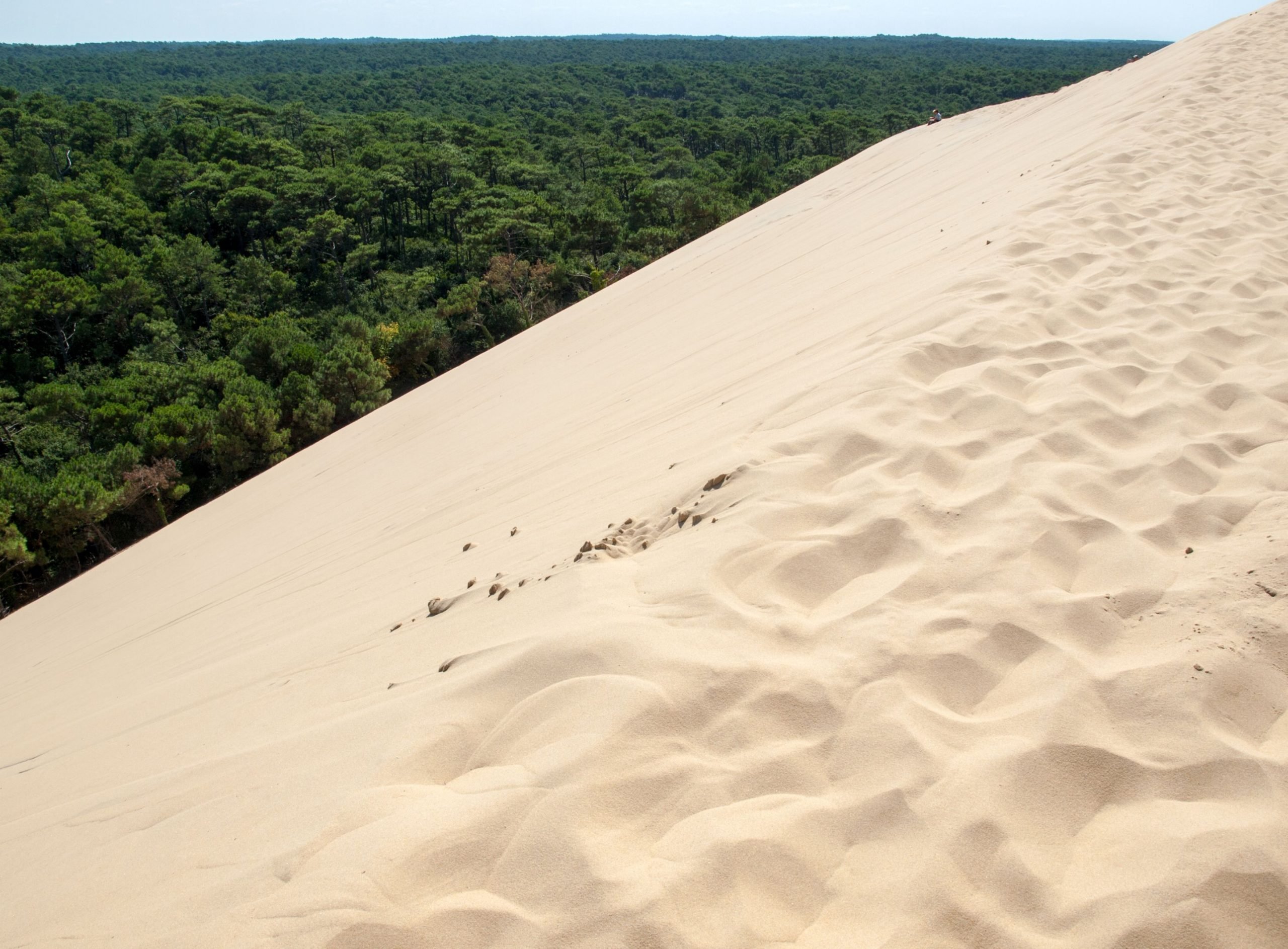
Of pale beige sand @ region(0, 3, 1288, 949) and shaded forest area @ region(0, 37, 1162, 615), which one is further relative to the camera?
shaded forest area @ region(0, 37, 1162, 615)

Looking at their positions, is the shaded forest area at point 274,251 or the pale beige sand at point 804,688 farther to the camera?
the shaded forest area at point 274,251

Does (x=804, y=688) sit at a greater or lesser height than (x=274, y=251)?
greater

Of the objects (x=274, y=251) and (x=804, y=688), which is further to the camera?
(x=274, y=251)

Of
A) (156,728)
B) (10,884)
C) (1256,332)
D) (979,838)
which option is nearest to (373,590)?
(156,728)
